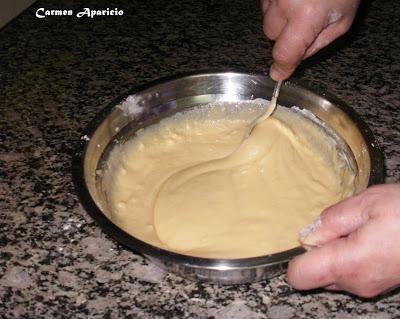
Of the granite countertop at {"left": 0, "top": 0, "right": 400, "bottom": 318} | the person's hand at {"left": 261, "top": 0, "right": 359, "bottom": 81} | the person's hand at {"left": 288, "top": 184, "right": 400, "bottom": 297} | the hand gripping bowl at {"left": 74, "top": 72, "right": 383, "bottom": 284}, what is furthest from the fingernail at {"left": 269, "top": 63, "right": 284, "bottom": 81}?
the person's hand at {"left": 288, "top": 184, "right": 400, "bottom": 297}

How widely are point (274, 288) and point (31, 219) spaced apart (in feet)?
1.58

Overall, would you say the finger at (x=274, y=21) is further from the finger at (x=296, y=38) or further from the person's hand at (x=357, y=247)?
the person's hand at (x=357, y=247)

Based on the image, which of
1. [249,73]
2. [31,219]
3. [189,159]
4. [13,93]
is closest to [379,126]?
[249,73]

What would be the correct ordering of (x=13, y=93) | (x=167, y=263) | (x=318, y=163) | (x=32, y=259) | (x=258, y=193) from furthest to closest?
1. (x=13, y=93)
2. (x=318, y=163)
3. (x=258, y=193)
4. (x=32, y=259)
5. (x=167, y=263)

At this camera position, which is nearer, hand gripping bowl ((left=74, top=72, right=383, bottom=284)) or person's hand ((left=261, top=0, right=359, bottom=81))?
hand gripping bowl ((left=74, top=72, right=383, bottom=284))

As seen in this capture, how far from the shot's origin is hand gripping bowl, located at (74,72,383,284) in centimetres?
85

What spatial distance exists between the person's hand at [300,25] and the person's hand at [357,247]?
1.27 ft

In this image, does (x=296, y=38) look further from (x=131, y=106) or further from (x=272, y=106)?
(x=131, y=106)

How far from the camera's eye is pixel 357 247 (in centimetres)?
77

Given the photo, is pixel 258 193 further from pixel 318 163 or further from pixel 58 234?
pixel 58 234

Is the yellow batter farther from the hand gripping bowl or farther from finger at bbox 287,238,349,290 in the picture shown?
finger at bbox 287,238,349,290

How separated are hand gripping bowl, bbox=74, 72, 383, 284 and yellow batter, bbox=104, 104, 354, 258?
0.11 ft

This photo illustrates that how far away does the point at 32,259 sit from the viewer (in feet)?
3.31

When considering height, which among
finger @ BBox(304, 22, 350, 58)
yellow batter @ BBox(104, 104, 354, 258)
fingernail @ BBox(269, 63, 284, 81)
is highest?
finger @ BBox(304, 22, 350, 58)
